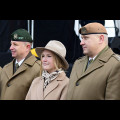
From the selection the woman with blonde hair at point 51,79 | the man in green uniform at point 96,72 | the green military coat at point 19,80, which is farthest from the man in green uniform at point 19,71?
the man in green uniform at point 96,72

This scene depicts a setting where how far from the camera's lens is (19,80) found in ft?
13.7

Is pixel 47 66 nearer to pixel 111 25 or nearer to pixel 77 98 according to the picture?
pixel 77 98

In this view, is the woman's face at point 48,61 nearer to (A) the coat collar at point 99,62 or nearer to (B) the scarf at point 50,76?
(B) the scarf at point 50,76

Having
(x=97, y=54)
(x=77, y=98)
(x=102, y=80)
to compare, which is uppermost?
(x=97, y=54)

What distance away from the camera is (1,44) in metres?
6.88

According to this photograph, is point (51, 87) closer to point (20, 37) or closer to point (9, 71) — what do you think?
point (9, 71)

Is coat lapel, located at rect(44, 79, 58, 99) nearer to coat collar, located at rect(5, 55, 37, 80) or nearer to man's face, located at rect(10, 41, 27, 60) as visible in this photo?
coat collar, located at rect(5, 55, 37, 80)

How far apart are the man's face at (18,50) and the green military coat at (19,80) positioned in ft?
0.36

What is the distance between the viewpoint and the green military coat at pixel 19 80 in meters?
4.13

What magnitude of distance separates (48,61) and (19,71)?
3.10 ft

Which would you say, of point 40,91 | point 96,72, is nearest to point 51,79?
point 40,91

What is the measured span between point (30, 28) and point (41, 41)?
15.6 inches
